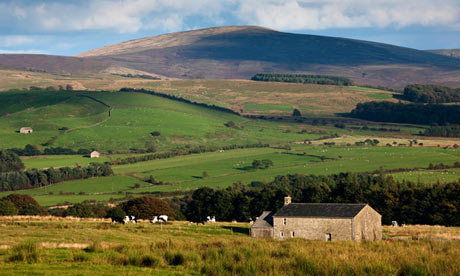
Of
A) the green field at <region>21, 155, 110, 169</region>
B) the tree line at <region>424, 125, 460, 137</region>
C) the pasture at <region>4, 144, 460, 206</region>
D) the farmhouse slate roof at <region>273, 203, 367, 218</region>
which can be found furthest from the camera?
the tree line at <region>424, 125, 460, 137</region>

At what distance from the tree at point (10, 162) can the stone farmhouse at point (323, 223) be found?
3665 inches

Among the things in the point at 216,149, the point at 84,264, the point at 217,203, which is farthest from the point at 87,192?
the point at 84,264

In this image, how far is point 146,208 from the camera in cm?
8050

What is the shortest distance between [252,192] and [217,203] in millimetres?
6966

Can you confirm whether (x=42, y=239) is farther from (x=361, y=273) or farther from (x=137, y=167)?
(x=137, y=167)

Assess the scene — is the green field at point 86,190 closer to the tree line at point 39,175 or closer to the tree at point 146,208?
the tree line at point 39,175

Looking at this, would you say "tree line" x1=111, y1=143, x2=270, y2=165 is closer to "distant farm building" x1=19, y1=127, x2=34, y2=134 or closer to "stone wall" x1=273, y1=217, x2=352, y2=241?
"distant farm building" x1=19, y1=127, x2=34, y2=134

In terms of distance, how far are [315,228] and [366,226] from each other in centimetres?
463

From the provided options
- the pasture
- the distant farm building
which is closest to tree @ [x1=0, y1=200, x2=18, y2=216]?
the pasture

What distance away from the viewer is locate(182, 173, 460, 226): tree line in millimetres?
75812

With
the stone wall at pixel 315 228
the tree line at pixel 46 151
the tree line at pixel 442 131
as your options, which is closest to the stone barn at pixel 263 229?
the stone wall at pixel 315 228

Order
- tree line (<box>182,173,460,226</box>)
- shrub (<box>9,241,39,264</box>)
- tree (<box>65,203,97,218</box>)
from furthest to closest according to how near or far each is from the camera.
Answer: tree (<box>65,203,97,218</box>) → tree line (<box>182,173,460,226</box>) → shrub (<box>9,241,39,264</box>)

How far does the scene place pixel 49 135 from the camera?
172875 mm

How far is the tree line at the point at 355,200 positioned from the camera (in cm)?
7581
